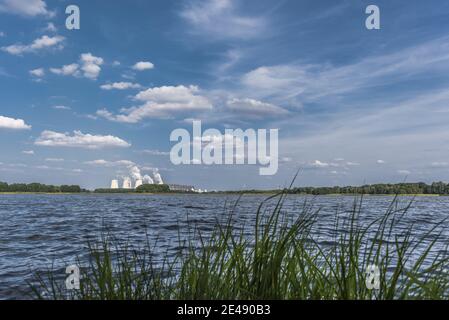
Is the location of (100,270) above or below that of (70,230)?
above

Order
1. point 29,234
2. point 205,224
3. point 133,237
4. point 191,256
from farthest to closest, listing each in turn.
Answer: point 205,224 → point 29,234 → point 133,237 → point 191,256

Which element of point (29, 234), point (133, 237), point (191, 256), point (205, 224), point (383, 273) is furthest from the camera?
point (205, 224)

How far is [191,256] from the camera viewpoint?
181 inches

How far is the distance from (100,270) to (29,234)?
1658 cm

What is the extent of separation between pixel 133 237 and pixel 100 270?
12132 millimetres
